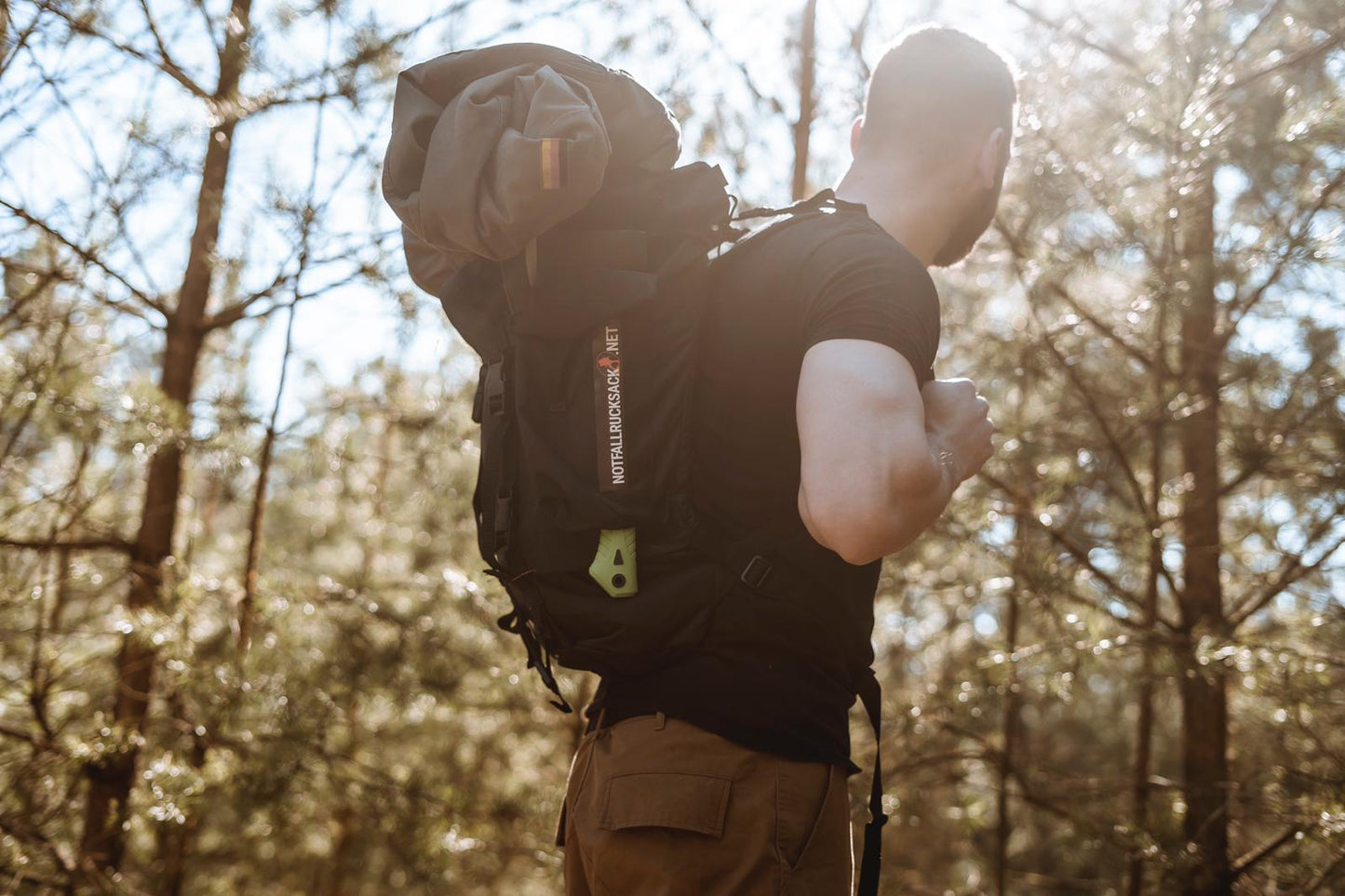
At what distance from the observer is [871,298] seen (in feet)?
3.88

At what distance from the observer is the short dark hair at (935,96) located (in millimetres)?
1589

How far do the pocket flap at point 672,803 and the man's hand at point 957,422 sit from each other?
54 cm

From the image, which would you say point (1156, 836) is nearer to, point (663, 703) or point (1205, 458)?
point (1205, 458)

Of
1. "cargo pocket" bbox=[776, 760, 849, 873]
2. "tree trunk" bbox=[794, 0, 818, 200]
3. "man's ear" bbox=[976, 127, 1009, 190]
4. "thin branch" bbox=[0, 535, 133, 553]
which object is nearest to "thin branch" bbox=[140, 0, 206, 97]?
"thin branch" bbox=[0, 535, 133, 553]

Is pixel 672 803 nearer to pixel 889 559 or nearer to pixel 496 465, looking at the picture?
pixel 496 465

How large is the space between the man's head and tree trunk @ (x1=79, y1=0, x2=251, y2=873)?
2.41 metres

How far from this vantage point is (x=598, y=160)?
4.19 ft

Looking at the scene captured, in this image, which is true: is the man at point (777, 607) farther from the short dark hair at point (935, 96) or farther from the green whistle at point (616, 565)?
the short dark hair at point (935, 96)

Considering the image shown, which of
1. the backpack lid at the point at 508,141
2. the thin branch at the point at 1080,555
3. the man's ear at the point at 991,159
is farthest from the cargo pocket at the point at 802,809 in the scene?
the thin branch at the point at 1080,555

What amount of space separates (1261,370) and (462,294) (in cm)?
328

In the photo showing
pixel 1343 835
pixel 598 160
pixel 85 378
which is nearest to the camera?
pixel 598 160

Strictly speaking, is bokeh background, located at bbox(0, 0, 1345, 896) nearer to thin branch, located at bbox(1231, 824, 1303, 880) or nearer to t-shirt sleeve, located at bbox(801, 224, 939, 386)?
thin branch, located at bbox(1231, 824, 1303, 880)

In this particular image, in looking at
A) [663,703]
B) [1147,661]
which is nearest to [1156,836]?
[1147,661]

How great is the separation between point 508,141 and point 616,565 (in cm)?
59
